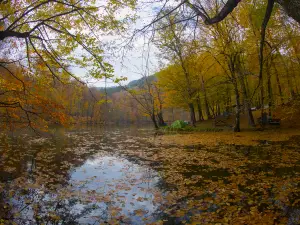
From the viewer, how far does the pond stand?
13.9 ft

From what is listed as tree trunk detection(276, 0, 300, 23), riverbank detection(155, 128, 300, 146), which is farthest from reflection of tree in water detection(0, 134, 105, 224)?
riverbank detection(155, 128, 300, 146)

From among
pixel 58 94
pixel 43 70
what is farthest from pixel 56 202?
pixel 43 70

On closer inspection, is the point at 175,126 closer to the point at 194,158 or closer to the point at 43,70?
the point at 194,158

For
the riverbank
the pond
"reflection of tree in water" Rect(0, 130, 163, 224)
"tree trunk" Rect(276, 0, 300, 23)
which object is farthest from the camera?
the riverbank

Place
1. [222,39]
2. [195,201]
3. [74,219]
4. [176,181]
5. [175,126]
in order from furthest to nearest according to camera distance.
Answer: [175,126]
[222,39]
[176,181]
[195,201]
[74,219]

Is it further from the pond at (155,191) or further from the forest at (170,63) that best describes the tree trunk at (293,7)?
the pond at (155,191)

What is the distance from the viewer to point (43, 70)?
328 inches

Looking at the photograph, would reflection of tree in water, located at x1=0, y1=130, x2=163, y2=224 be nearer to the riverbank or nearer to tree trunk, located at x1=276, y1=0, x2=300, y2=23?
tree trunk, located at x1=276, y1=0, x2=300, y2=23

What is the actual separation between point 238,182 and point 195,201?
1.83 m

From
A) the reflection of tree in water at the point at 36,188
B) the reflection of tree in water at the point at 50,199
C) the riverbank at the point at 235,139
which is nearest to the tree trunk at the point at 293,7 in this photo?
the reflection of tree in water at the point at 50,199

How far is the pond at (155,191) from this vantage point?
423 centimetres

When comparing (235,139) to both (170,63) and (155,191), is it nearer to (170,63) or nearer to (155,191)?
(155,191)

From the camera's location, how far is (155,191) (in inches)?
226

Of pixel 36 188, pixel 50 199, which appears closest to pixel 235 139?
pixel 36 188
